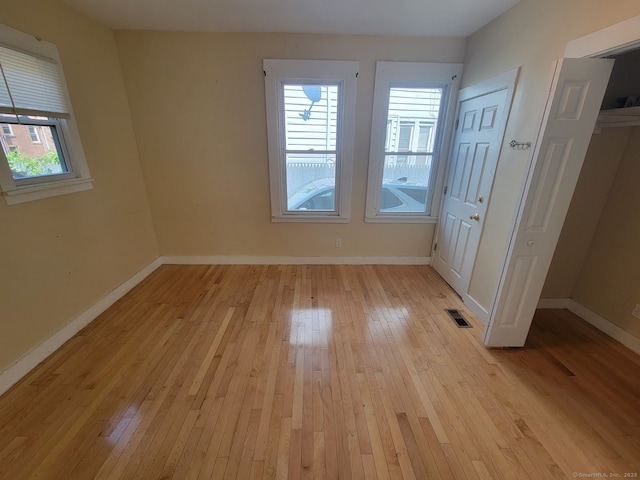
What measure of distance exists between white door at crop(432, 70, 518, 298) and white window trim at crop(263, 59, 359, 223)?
3.99 feet

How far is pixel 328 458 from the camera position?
4.50ft

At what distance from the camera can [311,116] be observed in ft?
10.1

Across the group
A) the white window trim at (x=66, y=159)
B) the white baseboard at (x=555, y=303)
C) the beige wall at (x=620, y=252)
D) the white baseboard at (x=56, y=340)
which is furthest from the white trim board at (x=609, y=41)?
the white baseboard at (x=56, y=340)

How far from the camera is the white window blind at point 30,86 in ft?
5.87

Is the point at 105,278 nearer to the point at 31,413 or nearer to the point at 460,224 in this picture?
the point at 31,413

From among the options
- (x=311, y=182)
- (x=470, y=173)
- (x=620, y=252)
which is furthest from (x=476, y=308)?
(x=311, y=182)

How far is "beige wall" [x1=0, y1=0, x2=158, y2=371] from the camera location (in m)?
1.83

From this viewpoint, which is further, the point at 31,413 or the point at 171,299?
the point at 171,299

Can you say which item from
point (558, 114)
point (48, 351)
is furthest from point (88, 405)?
point (558, 114)

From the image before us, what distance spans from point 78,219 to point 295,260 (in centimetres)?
231

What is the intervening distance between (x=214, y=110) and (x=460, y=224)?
10.2 ft

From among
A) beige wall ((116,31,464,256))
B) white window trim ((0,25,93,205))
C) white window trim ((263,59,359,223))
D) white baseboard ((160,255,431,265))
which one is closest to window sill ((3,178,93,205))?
white window trim ((0,25,93,205))

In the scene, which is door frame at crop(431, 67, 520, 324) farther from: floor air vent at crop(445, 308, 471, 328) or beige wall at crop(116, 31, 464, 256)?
beige wall at crop(116, 31, 464, 256)

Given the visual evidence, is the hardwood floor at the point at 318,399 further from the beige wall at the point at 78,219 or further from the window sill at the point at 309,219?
the window sill at the point at 309,219
